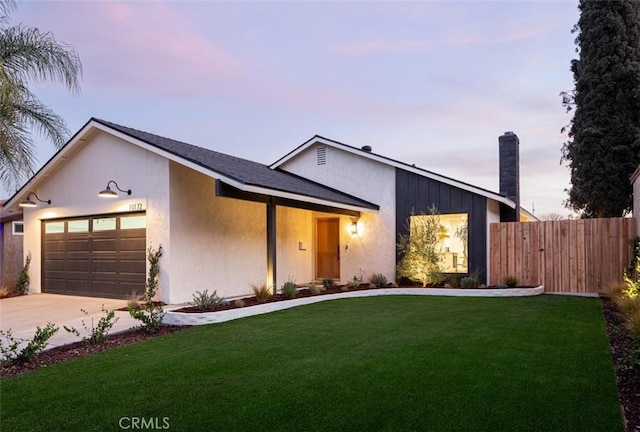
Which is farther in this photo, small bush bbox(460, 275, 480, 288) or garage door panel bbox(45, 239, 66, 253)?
garage door panel bbox(45, 239, 66, 253)

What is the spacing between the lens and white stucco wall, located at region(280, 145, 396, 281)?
13.5m

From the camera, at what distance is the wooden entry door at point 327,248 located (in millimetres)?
14882

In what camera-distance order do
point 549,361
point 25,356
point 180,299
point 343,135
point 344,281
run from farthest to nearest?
1. point 343,135
2. point 344,281
3. point 180,299
4. point 25,356
5. point 549,361

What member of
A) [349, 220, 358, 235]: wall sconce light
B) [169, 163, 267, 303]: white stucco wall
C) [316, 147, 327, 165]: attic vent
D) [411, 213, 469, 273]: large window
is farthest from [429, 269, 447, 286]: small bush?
[316, 147, 327, 165]: attic vent

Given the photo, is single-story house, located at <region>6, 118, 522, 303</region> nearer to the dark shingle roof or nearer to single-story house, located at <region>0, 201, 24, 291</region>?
the dark shingle roof

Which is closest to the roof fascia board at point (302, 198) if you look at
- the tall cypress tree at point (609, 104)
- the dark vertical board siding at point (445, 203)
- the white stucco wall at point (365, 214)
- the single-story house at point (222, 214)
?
the single-story house at point (222, 214)

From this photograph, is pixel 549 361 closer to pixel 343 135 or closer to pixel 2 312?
pixel 2 312

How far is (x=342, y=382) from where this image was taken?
4160 millimetres

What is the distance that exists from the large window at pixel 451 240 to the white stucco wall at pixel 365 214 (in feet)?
3.57

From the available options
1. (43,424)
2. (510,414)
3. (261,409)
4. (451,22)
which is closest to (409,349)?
(510,414)

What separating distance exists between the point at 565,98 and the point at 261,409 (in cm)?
1860

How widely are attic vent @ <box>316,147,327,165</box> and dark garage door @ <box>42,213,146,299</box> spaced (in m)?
6.32

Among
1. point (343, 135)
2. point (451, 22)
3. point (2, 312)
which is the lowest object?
point (2, 312)

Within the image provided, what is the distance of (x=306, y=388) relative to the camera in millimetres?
4008
